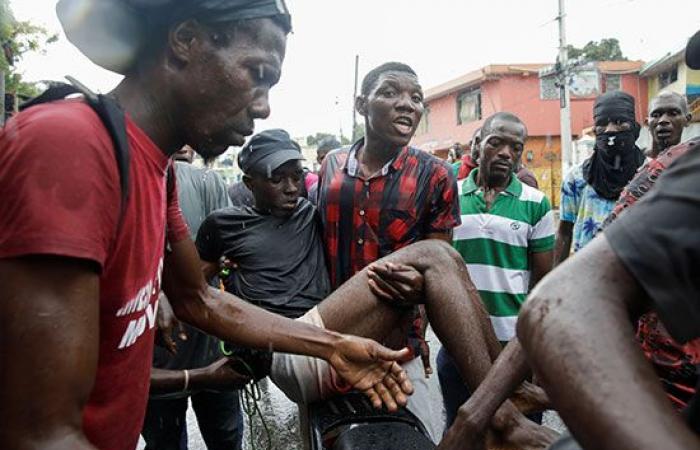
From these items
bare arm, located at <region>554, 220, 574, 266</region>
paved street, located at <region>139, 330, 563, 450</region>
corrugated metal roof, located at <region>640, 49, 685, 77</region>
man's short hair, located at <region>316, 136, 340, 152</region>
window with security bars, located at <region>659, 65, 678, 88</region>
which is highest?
corrugated metal roof, located at <region>640, 49, 685, 77</region>

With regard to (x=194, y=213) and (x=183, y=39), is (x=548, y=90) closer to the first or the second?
(x=194, y=213)

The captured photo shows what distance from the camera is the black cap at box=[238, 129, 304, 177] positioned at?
297 cm

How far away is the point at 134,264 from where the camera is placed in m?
1.20

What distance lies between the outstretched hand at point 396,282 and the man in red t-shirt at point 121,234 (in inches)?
14.7

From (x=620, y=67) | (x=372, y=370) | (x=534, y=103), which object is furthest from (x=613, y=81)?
(x=372, y=370)

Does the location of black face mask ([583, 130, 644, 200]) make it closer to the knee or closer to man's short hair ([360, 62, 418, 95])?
man's short hair ([360, 62, 418, 95])

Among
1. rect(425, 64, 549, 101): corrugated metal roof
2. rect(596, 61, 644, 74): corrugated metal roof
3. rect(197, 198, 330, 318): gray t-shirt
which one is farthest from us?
rect(425, 64, 549, 101): corrugated metal roof

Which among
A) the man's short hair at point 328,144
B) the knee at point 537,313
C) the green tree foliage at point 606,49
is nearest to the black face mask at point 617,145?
the man's short hair at point 328,144

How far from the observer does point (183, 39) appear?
129 centimetres

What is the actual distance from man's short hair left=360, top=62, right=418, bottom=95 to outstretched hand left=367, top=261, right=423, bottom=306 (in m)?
1.18

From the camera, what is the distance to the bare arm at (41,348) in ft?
3.03

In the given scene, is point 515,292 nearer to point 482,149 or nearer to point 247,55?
point 482,149

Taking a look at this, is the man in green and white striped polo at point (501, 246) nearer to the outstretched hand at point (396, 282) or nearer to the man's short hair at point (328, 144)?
the outstretched hand at point (396, 282)

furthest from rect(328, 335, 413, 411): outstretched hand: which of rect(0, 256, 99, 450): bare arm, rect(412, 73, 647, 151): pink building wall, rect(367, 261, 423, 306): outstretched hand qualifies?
rect(412, 73, 647, 151): pink building wall
